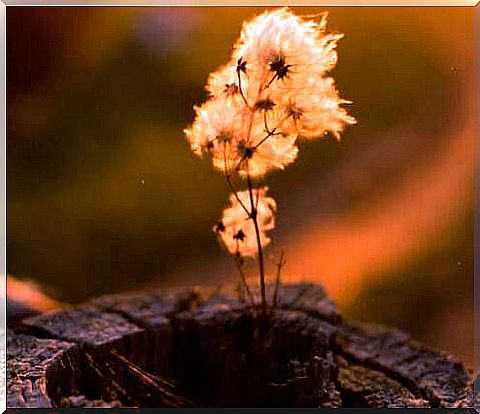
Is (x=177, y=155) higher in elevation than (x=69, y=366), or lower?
higher

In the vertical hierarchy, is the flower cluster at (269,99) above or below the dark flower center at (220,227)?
above

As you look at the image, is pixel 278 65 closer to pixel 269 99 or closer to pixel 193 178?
pixel 269 99

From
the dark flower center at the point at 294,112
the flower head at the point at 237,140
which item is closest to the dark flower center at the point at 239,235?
the flower head at the point at 237,140

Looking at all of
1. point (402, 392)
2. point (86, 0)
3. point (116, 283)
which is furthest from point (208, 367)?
point (86, 0)

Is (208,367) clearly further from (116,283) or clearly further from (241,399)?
(116,283)

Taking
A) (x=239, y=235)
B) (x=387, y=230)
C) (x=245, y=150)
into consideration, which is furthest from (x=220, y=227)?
(x=387, y=230)

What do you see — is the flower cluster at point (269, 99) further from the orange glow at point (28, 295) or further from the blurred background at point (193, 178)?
the orange glow at point (28, 295)
